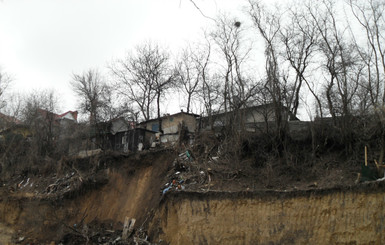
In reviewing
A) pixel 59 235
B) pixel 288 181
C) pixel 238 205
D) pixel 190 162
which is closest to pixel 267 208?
pixel 238 205

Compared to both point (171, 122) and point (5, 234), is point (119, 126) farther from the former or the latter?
point (5, 234)

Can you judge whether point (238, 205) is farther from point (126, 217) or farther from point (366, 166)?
point (126, 217)

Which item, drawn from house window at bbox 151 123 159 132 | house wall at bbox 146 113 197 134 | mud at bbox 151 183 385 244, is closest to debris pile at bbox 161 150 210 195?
mud at bbox 151 183 385 244

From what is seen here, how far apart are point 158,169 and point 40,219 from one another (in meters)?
7.55

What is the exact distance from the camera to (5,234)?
20.0 metres

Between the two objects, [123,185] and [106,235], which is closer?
[106,235]

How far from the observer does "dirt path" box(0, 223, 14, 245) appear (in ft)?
62.4

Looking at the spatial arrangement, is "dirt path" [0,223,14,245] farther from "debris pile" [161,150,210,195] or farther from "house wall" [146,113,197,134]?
Answer: "house wall" [146,113,197,134]

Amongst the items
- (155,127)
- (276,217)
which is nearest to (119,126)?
(155,127)

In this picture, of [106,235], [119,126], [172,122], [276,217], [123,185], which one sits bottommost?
[106,235]

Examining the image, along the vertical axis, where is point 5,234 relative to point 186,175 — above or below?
below

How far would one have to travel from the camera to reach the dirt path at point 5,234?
19.0 meters

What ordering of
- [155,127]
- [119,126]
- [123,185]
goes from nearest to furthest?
1. [123,185]
2. [155,127]
3. [119,126]

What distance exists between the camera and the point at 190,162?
17.1m
